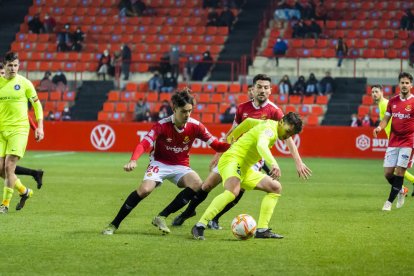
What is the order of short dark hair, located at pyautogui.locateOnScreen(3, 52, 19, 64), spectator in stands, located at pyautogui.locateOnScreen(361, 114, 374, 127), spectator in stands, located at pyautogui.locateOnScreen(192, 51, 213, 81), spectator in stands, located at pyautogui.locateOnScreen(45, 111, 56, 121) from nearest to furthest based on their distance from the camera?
short dark hair, located at pyautogui.locateOnScreen(3, 52, 19, 64) → spectator in stands, located at pyautogui.locateOnScreen(361, 114, 374, 127) → spectator in stands, located at pyautogui.locateOnScreen(45, 111, 56, 121) → spectator in stands, located at pyautogui.locateOnScreen(192, 51, 213, 81)

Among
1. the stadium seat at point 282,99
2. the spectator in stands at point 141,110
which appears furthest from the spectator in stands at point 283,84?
the spectator in stands at point 141,110

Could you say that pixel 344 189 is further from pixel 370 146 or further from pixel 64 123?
pixel 64 123

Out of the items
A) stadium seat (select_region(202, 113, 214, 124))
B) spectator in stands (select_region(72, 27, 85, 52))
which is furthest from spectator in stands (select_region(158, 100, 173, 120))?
spectator in stands (select_region(72, 27, 85, 52))

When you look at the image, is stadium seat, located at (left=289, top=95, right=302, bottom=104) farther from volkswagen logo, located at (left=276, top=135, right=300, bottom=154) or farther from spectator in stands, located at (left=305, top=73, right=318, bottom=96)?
volkswagen logo, located at (left=276, top=135, right=300, bottom=154)

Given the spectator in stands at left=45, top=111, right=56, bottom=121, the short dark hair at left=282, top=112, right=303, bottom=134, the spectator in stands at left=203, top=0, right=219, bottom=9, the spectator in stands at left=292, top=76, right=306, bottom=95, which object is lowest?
the spectator in stands at left=45, top=111, right=56, bottom=121

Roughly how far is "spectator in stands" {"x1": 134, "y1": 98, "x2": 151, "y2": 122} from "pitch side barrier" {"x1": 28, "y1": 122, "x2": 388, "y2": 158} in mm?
1915

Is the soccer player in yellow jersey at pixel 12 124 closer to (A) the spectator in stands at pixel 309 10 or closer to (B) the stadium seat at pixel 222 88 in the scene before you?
(B) the stadium seat at pixel 222 88

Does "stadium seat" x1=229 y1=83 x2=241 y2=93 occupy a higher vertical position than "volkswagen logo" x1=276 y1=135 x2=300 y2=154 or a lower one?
higher

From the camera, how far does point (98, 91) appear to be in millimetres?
37344

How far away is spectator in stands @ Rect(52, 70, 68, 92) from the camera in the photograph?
3647 centimetres

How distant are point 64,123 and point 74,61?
7703 millimetres

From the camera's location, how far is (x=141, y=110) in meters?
33.6

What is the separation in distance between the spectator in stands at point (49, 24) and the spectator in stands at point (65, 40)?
4.69 ft

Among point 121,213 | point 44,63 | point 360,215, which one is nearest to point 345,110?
point 44,63
